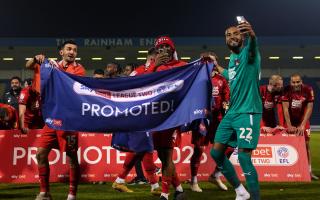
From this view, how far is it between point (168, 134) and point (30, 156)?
3822 millimetres

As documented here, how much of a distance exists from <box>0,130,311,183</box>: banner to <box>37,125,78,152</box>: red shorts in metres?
2.71

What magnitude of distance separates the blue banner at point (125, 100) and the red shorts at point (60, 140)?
166mm

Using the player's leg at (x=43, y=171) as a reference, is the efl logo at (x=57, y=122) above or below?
above

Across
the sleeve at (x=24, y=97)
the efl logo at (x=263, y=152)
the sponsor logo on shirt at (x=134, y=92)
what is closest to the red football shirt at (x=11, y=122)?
the sleeve at (x=24, y=97)

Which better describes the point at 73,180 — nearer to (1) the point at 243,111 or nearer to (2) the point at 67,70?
(2) the point at 67,70

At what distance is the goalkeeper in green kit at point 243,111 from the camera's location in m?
4.77

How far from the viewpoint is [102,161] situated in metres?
8.40

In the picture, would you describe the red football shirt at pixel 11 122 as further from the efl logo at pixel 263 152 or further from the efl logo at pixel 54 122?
the efl logo at pixel 263 152

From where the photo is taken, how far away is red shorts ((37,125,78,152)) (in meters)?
5.49

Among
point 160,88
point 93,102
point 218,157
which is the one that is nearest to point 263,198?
point 218,157

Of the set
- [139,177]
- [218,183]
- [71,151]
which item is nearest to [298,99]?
[218,183]

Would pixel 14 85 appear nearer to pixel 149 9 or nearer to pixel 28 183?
pixel 28 183

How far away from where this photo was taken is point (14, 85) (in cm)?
991

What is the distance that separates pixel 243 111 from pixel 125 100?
1.54 m
